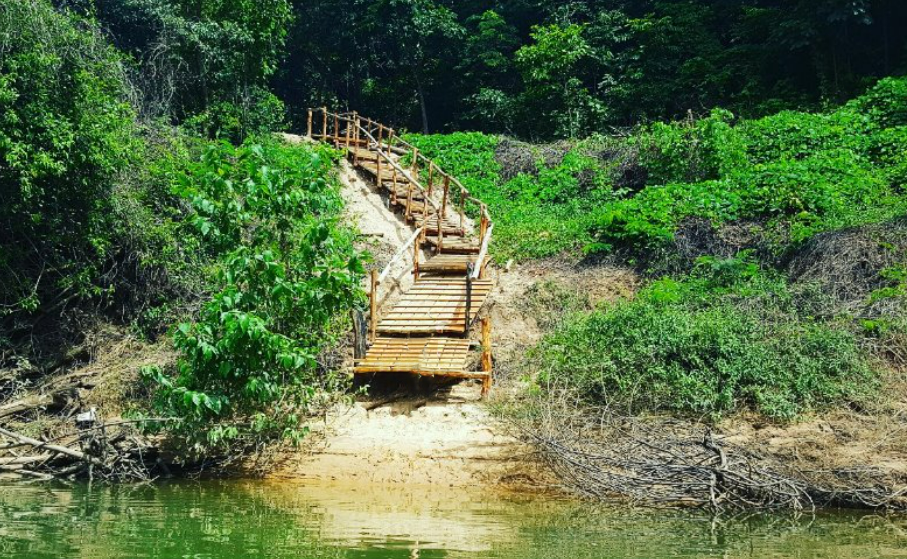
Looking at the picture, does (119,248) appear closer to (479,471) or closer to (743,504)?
(479,471)

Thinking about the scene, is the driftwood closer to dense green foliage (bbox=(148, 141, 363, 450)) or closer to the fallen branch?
the fallen branch

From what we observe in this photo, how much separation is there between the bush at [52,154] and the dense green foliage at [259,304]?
3.61 metres

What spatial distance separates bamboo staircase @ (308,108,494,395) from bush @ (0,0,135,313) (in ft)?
15.8

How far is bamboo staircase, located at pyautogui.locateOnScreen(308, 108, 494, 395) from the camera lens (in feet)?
42.5

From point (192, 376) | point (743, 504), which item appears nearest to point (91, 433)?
point (192, 376)

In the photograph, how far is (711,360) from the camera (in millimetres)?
12688

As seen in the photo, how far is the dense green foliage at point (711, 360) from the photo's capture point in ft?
40.0

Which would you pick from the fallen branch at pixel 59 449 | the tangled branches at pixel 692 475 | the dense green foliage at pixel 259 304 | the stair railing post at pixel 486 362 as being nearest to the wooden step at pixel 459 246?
the stair railing post at pixel 486 362

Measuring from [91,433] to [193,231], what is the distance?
5793 mm

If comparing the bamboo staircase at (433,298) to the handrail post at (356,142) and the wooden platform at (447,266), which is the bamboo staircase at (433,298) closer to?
the wooden platform at (447,266)

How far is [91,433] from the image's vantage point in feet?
37.0

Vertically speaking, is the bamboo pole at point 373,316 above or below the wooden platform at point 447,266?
below

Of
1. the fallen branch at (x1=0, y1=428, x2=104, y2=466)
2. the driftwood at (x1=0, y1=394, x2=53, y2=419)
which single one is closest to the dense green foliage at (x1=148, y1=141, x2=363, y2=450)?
the fallen branch at (x1=0, y1=428, x2=104, y2=466)

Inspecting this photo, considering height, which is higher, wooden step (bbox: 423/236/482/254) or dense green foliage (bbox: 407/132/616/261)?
dense green foliage (bbox: 407/132/616/261)
